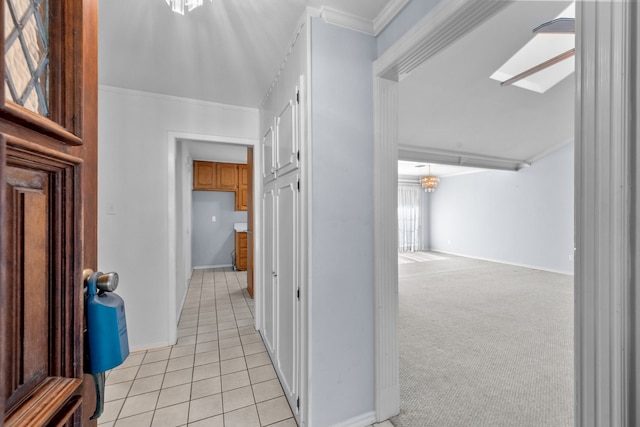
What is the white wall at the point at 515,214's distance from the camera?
554 centimetres

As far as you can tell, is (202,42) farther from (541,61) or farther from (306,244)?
(541,61)

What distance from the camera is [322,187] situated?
149cm

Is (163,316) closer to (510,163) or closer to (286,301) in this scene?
(286,301)

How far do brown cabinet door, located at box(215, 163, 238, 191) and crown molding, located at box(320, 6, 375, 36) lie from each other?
4732mm

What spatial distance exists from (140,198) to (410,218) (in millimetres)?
7872

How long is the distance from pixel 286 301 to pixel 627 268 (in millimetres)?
1631

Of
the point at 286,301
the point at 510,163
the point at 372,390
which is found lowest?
the point at 372,390

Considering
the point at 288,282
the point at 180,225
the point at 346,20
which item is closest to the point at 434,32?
the point at 346,20

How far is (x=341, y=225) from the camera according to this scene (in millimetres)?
1543

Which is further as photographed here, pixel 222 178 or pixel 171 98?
pixel 222 178

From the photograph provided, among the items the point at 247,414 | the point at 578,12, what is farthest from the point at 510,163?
the point at 247,414

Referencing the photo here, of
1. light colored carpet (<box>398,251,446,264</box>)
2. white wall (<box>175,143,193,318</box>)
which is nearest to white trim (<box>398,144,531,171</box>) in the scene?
light colored carpet (<box>398,251,446,264</box>)

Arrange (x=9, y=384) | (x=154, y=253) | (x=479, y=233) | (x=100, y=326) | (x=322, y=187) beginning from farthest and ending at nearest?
(x=479, y=233) < (x=154, y=253) < (x=322, y=187) < (x=100, y=326) < (x=9, y=384)

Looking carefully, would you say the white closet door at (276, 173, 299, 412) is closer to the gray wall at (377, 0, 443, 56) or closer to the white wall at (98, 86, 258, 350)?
the gray wall at (377, 0, 443, 56)
